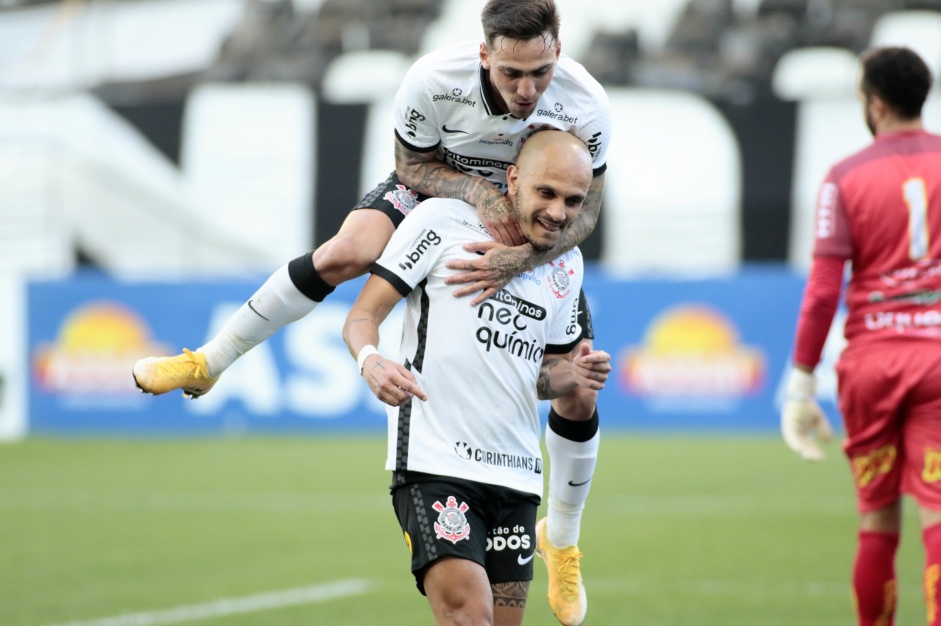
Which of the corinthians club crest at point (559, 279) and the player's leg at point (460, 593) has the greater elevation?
the corinthians club crest at point (559, 279)

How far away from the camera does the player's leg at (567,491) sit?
5348mm

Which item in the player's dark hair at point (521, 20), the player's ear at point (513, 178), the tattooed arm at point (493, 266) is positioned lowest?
the tattooed arm at point (493, 266)

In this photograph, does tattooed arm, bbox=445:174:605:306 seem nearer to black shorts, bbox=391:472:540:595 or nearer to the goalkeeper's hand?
black shorts, bbox=391:472:540:595

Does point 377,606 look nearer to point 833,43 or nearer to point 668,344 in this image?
point 668,344

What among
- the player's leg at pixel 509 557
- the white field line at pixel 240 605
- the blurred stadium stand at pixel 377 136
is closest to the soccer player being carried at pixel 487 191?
the player's leg at pixel 509 557

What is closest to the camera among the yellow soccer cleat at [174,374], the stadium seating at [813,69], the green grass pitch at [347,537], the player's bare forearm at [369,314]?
the player's bare forearm at [369,314]

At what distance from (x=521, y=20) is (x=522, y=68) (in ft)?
0.52

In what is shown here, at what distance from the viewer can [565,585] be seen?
5.42m

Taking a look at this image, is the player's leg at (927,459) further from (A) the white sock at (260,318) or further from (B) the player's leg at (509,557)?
(A) the white sock at (260,318)

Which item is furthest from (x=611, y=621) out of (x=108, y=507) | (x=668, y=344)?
(x=668, y=344)

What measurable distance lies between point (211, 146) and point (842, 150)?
882 cm

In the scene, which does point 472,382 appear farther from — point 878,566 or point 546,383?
point 878,566

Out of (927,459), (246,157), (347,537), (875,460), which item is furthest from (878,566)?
(246,157)

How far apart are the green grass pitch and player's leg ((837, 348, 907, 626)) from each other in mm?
1850
